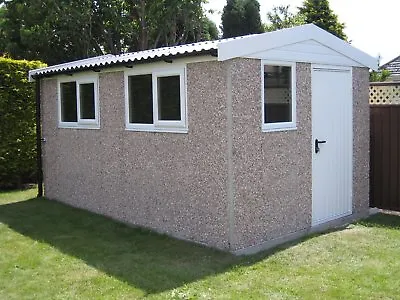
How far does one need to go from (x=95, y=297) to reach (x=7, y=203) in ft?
20.1

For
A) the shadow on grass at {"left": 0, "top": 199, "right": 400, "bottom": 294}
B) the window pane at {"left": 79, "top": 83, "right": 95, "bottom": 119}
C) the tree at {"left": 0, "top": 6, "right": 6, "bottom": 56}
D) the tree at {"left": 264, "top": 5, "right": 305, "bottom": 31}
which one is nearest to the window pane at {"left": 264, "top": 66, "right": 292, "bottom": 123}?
the shadow on grass at {"left": 0, "top": 199, "right": 400, "bottom": 294}

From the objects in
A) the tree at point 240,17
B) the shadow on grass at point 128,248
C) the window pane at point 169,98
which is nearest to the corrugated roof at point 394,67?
the tree at point 240,17

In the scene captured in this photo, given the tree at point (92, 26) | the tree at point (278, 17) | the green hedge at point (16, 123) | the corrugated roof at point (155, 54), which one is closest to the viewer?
the corrugated roof at point (155, 54)

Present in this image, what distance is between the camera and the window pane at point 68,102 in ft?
32.2

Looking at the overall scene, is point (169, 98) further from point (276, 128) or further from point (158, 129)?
point (276, 128)

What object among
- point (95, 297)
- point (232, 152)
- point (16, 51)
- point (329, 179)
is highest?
point (16, 51)

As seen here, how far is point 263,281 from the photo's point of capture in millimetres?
5469

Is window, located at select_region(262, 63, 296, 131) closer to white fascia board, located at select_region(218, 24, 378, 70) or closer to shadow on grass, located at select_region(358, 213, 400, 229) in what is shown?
white fascia board, located at select_region(218, 24, 378, 70)

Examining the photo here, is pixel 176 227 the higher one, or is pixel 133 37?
pixel 133 37

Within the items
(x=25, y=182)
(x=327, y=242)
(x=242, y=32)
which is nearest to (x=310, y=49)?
(x=327, y=242)

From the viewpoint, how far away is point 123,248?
6.92 m

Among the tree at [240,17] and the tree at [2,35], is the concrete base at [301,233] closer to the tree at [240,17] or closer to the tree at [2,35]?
the tree at [2,35]

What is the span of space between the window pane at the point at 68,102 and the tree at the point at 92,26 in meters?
11.2

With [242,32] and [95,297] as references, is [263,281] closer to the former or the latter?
[95,297]
